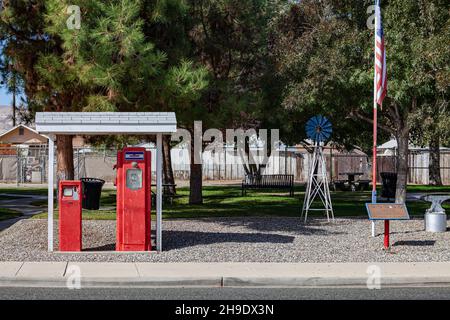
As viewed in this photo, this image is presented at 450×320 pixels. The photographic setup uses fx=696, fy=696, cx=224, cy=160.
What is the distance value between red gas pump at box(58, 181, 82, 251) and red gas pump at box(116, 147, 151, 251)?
792 millimetres

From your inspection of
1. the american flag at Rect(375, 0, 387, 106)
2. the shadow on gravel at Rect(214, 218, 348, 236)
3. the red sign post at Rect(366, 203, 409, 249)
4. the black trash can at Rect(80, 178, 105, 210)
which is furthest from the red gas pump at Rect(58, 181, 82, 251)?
the black trash can at Rect(80, 178, 105, 210)

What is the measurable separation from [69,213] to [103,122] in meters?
1.88

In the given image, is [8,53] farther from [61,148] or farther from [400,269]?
[400,269]

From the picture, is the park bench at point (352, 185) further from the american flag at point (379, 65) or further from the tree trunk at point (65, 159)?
the american flag at point (379, 65)

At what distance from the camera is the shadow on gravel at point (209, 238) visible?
573 inches

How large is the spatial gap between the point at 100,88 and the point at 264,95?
273 inches

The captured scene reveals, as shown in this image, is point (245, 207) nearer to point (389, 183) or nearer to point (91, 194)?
point (91, 194)

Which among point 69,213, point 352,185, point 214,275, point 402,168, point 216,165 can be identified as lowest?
point 214,275

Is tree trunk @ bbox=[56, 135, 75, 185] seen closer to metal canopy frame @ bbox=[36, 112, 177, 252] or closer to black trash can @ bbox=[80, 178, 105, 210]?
black trash can @ bbox=[80, 178, 105, 210]

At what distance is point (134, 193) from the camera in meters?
13.2

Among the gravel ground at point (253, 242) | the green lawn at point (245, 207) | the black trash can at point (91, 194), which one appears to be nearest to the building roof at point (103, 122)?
the gravel ground at point (253, 242)

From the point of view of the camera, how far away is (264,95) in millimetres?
21953

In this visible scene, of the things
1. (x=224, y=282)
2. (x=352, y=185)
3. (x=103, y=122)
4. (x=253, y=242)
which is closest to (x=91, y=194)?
(x=253, y=242)

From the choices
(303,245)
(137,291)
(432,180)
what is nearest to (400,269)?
(303,245)
